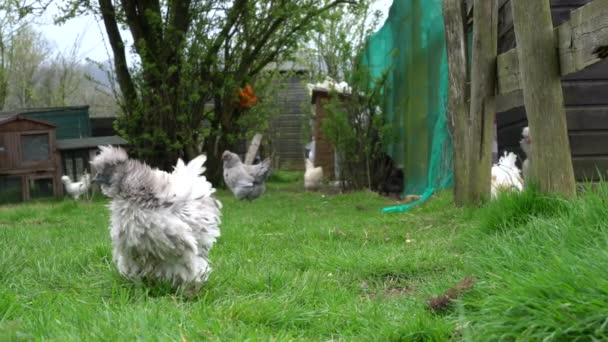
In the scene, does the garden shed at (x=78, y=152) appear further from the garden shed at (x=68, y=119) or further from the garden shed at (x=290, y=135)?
the garden shed at (x=290, y=135)

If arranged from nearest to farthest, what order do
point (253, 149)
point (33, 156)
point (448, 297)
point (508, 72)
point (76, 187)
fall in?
point (448, 297) < point (508, 72) < point (76, 187) < point (33, 156) < point (253, 149)

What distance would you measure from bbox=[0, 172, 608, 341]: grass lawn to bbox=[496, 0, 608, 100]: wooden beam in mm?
729

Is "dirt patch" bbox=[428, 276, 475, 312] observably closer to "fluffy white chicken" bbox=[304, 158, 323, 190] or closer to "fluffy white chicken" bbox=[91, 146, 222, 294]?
"fluffy white chicken" bbox=[91, 146, 222, 294]

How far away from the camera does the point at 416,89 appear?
1027 cm

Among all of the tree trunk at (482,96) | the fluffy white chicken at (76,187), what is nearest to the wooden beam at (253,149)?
the fluffy white chicken at (76,187)

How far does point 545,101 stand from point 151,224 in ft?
7.48

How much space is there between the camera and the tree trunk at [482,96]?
5.68 metres

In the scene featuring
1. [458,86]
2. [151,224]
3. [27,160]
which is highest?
[27,160]

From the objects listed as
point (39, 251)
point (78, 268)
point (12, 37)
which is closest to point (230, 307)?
point (78, 268)

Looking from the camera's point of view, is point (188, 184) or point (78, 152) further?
point (78, 152)

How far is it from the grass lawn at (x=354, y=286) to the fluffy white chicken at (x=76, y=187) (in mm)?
8738

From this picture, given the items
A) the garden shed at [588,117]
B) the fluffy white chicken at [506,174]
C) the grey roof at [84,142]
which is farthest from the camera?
the grey roof at [84,142]

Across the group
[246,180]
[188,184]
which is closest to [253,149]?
[246,180]

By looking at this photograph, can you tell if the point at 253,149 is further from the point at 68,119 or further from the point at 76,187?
the point at 76,187
